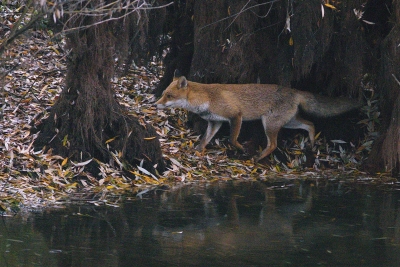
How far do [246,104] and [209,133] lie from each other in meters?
0.78

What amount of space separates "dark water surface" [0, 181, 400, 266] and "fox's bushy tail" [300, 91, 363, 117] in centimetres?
253

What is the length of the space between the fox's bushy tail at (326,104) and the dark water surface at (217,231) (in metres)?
2.53

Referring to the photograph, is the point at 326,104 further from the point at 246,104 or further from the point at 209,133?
the point at 209,133

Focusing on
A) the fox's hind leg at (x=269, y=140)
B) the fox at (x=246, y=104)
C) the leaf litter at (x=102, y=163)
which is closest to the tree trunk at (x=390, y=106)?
the leaf litter at (x=102, y=163)

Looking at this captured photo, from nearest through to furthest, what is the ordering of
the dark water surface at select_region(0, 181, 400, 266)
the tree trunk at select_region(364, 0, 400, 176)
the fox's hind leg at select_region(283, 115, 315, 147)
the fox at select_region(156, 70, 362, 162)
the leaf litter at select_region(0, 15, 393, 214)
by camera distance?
the dark water surface at select_region(0, 181, 400, 266), the leaf litter at select_region(0, 15, 393, 214), the tree trunk at select_region(364, 0, 400, 176), the fox at select_region(156, 70, 362, 162), the fox's hind leg at select_region(283, 115, 315, 147)

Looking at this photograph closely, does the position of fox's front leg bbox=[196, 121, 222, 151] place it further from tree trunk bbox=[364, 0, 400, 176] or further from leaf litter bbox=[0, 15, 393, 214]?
tree trunk bbox=[364, 0, 400, 176]

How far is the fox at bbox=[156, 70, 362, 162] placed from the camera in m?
12.1

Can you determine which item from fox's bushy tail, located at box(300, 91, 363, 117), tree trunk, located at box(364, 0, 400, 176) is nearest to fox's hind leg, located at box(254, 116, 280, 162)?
fox's bushy tail, located at box(300, 91, 363, 117)

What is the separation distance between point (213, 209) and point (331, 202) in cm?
159

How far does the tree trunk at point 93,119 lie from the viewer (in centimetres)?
977

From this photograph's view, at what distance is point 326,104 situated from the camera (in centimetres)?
1225

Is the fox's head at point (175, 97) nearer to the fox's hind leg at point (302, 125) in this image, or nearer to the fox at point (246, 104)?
the fox at point (246, 104)

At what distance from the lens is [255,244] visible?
707 centimetres

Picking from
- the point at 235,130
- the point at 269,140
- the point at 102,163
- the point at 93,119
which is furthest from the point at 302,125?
the point at 93,119
